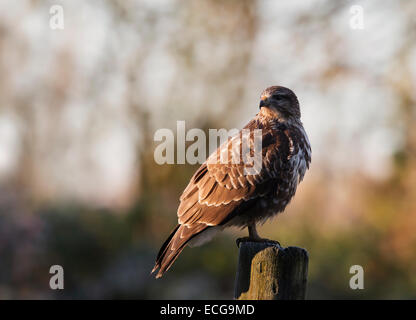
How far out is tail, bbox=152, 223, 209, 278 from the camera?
3.88m

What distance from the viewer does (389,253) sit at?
29.0 feet

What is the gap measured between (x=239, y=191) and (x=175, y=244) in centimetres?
67

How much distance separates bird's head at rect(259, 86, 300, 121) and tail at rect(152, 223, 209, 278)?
4.22 feet

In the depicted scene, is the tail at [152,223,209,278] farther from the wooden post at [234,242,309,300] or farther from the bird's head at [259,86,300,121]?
the bird's head at [259,86,300,121]

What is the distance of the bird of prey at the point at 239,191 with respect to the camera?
13.1ft

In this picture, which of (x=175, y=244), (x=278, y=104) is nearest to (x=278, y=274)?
(x=175, y=244)

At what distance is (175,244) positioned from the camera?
154 inches

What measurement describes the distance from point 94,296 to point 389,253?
206 inches

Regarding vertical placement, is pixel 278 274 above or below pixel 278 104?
below

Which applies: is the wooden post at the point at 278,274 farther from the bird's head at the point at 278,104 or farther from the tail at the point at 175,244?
the bird's head at the point at 278,104

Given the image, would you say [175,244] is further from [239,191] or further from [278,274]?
[278,274]

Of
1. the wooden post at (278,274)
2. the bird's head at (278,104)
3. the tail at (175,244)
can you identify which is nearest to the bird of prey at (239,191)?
the tail at (175,244)
